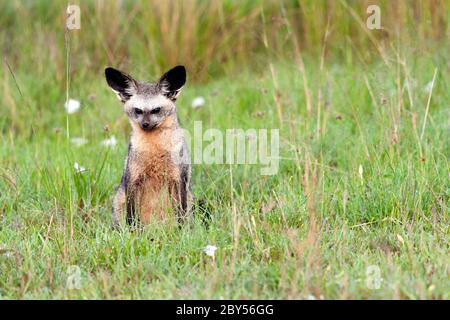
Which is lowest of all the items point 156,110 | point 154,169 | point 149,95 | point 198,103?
point 154,169

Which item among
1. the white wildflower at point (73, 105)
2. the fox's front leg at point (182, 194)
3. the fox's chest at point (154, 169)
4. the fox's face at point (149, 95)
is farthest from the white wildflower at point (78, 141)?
the fox's front leg at point (182, 194)

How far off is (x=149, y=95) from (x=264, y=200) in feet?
3.58

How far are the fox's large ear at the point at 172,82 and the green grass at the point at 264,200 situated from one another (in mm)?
703

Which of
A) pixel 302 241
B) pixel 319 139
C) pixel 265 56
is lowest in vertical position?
pixel 302 241

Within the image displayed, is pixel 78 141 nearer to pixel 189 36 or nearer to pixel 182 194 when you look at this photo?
pixel 182 194

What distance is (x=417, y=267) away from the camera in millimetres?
4637

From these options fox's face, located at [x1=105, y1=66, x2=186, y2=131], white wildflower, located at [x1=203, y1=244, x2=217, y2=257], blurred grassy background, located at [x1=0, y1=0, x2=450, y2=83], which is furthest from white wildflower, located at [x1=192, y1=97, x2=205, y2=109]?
white wildflower, located at [x1=203, y1=244, x2=217, y2=257]

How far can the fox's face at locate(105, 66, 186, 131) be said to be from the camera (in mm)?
5938

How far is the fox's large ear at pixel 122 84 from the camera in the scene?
6.04 metres

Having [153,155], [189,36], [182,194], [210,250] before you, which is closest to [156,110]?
[153,155]

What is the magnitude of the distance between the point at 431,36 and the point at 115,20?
340cm

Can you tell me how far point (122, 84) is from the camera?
20.0 ft
